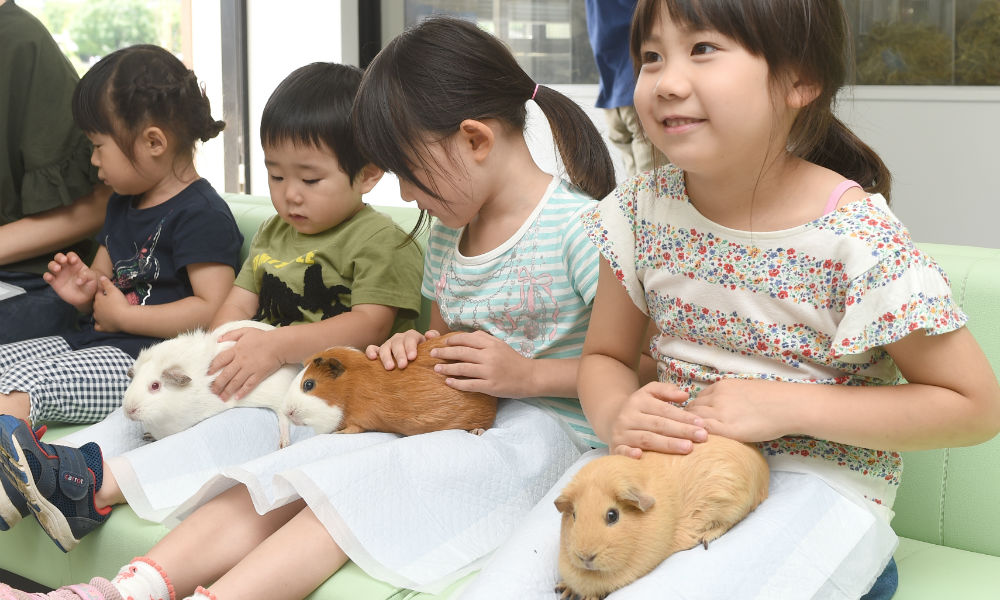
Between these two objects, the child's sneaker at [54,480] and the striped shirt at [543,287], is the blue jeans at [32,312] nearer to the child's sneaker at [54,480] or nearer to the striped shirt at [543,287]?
the child's sneaker at [54,480]

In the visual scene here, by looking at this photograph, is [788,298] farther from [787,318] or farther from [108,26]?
[108,26]

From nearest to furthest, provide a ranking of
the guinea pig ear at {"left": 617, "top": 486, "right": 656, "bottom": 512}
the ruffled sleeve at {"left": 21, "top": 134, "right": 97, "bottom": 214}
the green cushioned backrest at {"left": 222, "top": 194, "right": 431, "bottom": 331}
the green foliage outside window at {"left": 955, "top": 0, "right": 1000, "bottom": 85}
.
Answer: the guinea pig ear at {"left": 617, "top": 486, "right": 656, "bottom": 512}, the green cushioned backrest at {"left": 222, "top": 194, "right": 431, "bottom": 331}, the ruffled sleeve at {"left": 21, "top": 134, "right": 97, "bottom": 214}, the green foliage outside window at {"left": 955, "top": 0, "right": 1000, "bottom": 85}

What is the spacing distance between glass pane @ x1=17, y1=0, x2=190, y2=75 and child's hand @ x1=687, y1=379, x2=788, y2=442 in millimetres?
3939

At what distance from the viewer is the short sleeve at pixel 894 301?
3.18 ft

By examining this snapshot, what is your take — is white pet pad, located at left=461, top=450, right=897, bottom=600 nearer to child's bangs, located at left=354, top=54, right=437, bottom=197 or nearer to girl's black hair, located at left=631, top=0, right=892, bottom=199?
girl's black hair, located at left=631, top=0, right=892, bottom=199

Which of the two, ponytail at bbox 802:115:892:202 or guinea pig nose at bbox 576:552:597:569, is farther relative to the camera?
ponytail at bbox 802:115:892:202

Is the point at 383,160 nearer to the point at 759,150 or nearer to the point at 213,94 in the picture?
the point at 759,150

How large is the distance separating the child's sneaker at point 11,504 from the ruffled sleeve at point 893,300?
111 centimetres

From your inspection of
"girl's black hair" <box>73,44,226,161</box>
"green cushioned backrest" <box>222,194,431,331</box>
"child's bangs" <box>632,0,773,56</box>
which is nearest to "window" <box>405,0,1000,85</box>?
"green cushioned backrest" <box>222,194,431,331</box>

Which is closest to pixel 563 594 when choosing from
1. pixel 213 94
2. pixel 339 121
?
pixel 339 121

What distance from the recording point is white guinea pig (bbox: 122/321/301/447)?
1.57 metres

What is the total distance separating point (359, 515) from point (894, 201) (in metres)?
2.46

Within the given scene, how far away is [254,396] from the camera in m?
1.60

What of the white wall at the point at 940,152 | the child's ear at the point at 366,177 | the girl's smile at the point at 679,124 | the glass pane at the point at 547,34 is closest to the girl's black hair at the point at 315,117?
the child's ear at the point at 366,177
